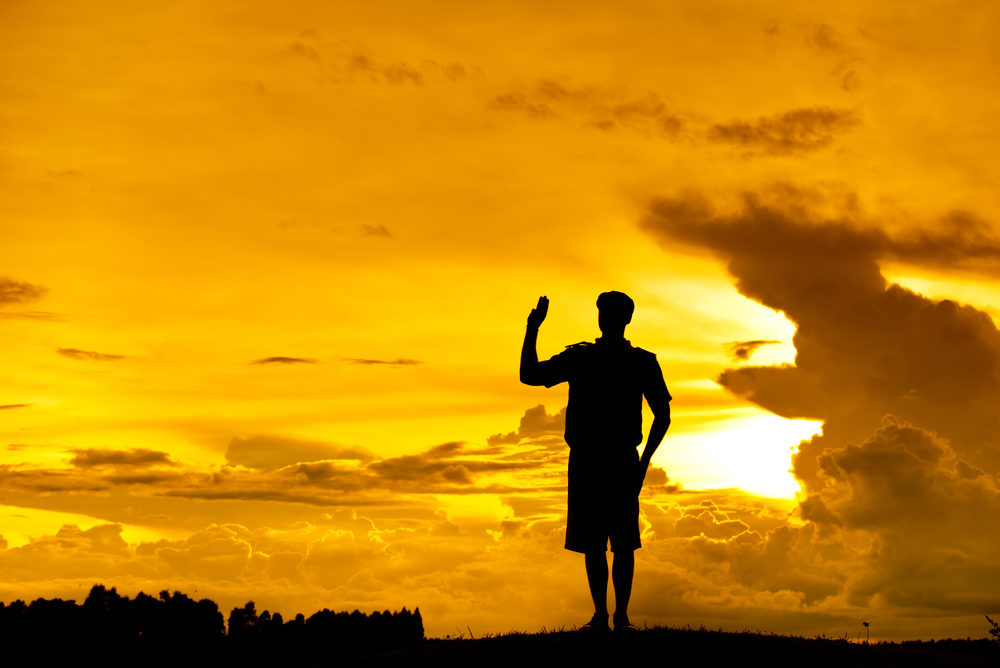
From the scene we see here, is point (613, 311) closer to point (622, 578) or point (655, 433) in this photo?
point (655, 433)

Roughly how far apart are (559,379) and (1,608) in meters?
63.6

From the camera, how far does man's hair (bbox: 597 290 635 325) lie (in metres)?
15.2

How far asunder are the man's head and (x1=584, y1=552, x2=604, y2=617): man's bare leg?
9.87ft

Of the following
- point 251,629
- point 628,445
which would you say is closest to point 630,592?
point 628,445

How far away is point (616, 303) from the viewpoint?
15.2 m

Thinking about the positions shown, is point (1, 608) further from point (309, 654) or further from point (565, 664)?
point (565, 664)

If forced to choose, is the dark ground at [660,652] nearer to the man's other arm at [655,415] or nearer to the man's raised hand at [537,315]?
the man's other arm at [655,415]

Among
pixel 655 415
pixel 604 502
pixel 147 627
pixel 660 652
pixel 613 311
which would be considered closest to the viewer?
pixel 660 652

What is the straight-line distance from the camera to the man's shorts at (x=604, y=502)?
49.4 ft

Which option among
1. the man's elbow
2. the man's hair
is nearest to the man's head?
the man's hair

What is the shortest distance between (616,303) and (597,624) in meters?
4.34

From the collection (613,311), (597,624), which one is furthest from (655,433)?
(597,624)

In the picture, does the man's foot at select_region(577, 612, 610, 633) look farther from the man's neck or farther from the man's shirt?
the man's neck

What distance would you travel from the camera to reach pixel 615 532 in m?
15.1
